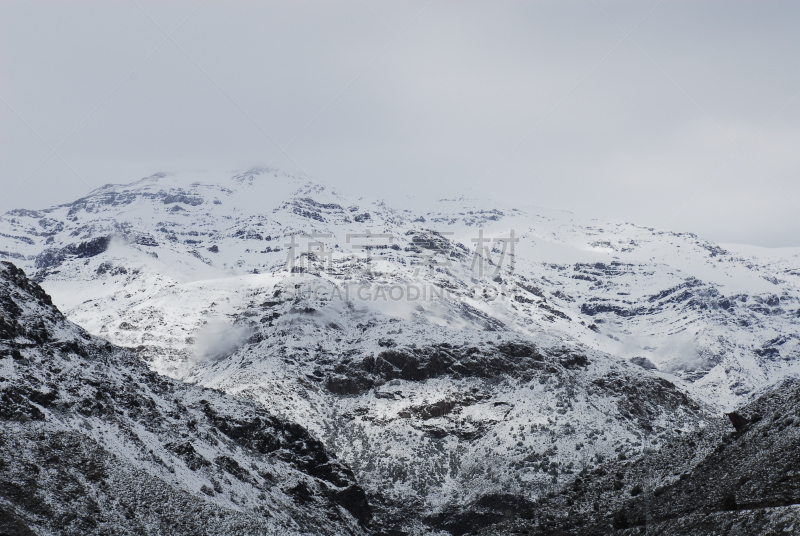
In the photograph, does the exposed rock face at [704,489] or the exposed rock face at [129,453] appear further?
the exposed rock face at [129,453]

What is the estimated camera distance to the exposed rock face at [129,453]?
63.9m

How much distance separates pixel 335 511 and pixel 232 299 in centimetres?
10360

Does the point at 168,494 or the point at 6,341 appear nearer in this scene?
the point at 168,494

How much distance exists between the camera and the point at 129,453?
74.3 m

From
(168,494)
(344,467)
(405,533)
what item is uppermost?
(168,494)

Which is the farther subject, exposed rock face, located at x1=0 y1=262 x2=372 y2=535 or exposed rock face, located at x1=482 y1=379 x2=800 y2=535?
exposed rock face, located at x1=0 y1=262 x2=372 y2=535

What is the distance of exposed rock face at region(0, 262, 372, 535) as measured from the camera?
63.9 meters

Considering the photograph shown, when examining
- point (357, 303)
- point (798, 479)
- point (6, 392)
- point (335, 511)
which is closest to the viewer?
point (798, 479)

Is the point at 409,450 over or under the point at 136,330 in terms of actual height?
under

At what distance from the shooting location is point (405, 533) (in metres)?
106

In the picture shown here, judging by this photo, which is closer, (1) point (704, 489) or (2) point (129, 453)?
(1) point (704, 489)

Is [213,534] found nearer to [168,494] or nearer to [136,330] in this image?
[168,494]

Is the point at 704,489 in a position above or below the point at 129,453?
above

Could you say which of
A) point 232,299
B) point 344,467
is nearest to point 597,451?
point 344,467
